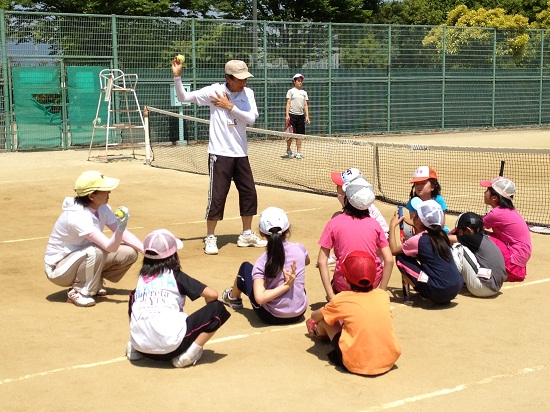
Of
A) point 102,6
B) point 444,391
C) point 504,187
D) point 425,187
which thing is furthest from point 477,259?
point 102,6

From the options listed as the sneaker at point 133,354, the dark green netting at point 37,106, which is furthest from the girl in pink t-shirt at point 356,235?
the dark green netting at point 37,106

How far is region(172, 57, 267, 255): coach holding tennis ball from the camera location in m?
8.93

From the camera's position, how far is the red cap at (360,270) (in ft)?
17.7

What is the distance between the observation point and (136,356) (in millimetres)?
5539

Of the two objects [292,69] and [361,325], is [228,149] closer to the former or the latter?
[361,325]

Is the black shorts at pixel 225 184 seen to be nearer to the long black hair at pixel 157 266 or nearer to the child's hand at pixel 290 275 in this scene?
the child's hand at pixel 290 275

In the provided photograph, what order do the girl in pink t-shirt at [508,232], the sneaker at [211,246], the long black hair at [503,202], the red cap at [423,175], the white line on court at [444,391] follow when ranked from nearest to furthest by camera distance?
the white line on court at [444,391] → the girl in pink t-shirt at [508,232] → the long black hair at [503,202] → the red cap at [423,175] → the sneaker at [211,246]

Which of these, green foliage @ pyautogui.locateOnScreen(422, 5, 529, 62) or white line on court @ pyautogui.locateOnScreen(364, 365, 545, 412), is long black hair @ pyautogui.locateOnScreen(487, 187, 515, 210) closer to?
white line on court @ pyautogui.locateOnScreen(364, 365, 545, 412)

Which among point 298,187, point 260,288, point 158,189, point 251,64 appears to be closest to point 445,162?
point 298,187

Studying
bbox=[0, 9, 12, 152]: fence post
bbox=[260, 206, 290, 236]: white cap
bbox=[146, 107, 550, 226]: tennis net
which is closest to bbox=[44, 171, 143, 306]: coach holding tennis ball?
bbox=[260, 206, 290, 236]: white cap

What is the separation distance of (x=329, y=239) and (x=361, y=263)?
110 cm

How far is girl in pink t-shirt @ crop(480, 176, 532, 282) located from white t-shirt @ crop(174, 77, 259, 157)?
282cm

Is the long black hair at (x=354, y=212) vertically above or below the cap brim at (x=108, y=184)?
below

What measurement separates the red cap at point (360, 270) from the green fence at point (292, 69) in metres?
15.5
